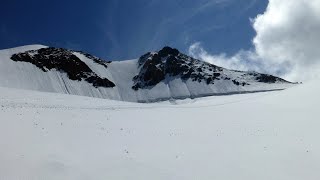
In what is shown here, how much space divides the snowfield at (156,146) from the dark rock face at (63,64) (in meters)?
150

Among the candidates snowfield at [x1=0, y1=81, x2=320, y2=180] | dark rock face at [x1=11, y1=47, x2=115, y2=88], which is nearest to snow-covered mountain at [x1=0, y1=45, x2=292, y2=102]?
dark rock face at [x1=11, y1=47, x2=115, y2=88]

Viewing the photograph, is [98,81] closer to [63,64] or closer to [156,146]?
[63,64]

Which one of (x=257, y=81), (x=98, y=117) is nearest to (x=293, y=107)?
(x=98, y=117)

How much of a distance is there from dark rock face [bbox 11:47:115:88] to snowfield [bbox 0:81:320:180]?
150452 millimetres

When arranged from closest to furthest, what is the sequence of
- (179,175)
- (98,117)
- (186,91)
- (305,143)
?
(179,175)
(305,143)
(98,117)
(186,91)

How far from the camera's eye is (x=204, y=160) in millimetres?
21062

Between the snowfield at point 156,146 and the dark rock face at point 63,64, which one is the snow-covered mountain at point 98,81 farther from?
the snowfield at point 156,146

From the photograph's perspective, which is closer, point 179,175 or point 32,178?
point 32,178

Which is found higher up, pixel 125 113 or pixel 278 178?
pixel 125 113

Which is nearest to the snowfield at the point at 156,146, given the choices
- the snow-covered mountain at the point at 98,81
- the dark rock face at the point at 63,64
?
the snow-covered mountain at the point at 98,81

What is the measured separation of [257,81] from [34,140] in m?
183

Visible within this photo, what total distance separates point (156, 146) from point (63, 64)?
551ft

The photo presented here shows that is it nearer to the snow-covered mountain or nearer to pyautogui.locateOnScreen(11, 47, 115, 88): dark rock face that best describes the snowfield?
the snow-covered mountain

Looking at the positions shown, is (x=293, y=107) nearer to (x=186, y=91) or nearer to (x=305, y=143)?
(x=305, y=143)
